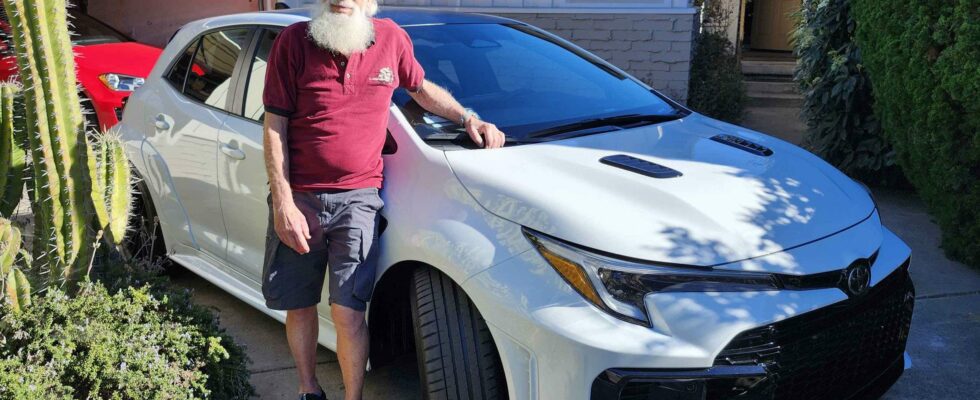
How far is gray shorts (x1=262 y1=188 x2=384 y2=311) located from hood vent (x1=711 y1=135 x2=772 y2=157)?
1.35 meters

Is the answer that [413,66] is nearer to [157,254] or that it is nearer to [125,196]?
[125,196]

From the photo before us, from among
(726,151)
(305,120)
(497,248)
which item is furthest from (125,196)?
(726,151)

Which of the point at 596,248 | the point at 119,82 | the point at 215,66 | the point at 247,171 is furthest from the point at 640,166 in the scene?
the point at 119,82

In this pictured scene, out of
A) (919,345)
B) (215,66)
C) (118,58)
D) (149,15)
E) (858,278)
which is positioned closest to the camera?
(858,278)

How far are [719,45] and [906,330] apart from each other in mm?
6712

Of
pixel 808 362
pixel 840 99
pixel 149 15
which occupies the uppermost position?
pixel 149 15

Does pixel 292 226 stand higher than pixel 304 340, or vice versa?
pixel 292 226

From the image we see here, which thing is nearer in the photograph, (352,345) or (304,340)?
(352,345)

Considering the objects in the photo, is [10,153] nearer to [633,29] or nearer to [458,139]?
[458,139]

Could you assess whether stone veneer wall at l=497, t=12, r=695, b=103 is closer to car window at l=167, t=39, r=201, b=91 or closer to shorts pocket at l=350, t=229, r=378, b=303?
car window at l=167, t=39, r=201, b=91

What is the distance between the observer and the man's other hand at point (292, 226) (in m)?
2.90

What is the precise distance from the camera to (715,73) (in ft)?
29.4

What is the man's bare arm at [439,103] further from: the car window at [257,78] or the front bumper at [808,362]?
the front bumper at [808,362]

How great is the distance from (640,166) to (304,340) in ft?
4.50
